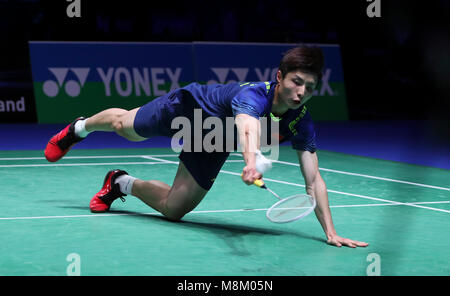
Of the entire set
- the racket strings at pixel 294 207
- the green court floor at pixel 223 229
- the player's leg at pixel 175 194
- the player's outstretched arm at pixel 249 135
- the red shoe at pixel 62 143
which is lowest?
the green court floor at pixel 223 229

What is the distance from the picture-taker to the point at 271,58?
565 inches

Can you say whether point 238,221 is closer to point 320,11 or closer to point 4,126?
point 4,126

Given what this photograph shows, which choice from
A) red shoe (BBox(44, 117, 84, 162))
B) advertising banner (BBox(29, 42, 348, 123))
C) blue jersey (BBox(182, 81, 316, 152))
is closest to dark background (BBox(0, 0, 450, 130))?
advertising banner (BBox(29, 42, 348, 123))

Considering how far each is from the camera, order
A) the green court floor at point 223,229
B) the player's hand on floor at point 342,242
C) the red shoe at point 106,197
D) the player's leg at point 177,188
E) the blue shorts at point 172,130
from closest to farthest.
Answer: the green court floor at point 223,229, the player's hand on floor at point 342,242, the blue shorts at point 172,130, the player's leg at point 177,188, the red shoe at point 106,197

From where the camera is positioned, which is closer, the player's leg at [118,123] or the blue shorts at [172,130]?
the blue shorts at [172,130]

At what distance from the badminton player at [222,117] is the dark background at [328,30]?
871 centimetres

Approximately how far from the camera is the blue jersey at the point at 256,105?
16.1ft

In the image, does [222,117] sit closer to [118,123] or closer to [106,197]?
[118,123]

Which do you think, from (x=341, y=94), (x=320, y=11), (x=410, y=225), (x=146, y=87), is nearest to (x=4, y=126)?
(x=146, y=87)

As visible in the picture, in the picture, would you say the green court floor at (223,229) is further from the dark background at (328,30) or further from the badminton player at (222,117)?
the dark background at (328,30)

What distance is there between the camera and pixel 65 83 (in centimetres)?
1306

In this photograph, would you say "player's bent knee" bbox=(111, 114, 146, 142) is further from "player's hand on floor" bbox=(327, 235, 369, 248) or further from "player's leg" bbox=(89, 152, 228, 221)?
"player's hand on floor" bbox=(327, 235, 369, 248)

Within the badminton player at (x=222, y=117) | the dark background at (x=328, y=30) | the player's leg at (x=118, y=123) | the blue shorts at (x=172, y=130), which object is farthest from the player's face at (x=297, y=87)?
→ the dark background at (x=328, y=30)

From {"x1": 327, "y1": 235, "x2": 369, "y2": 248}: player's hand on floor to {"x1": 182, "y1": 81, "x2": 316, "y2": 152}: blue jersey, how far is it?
2.07ft
